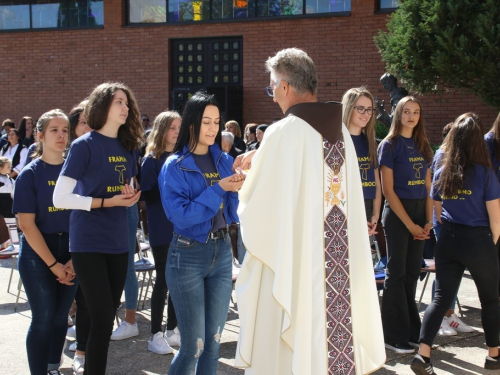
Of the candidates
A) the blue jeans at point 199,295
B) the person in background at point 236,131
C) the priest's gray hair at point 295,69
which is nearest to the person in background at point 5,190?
the person in background at point 236,131

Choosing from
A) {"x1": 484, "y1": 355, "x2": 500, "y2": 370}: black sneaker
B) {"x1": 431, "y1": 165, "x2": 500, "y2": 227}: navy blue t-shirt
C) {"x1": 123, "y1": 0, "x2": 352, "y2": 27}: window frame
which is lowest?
{"x1": 484, "y1": 355, "x2": 500, "y2": 370}: black sneaker

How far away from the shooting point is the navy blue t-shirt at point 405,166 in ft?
18.6

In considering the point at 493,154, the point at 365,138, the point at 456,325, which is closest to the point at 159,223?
the point at 365,138

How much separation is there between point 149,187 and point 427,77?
778cm

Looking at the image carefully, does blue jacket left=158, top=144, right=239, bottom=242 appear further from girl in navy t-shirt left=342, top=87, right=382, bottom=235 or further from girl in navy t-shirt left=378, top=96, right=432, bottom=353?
girl in navy t-shirt left=378, top=96, right=432, bottom=353

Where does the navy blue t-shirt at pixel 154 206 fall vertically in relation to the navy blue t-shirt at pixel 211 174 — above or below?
below

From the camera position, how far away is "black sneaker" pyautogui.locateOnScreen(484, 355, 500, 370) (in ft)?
16.9

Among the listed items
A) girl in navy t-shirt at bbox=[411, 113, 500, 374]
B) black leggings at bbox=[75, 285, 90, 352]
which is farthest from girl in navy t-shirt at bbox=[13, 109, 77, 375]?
girl in navy t-shirt at bbox=[411, 113, 500, 374]

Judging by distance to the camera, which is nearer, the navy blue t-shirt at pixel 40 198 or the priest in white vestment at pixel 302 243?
the priest in white vestment at pixel 302 243

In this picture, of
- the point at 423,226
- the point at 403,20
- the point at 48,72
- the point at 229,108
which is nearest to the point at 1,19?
the point at 48,72

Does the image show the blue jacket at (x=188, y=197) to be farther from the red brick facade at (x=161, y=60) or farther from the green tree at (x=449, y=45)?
the red brick facade at (x=161, y=60)

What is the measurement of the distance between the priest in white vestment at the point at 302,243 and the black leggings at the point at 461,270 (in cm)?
153

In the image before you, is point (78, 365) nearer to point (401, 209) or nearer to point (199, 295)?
point (199, 295)

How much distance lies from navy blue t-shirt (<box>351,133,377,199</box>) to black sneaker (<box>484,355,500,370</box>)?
1.59 m
